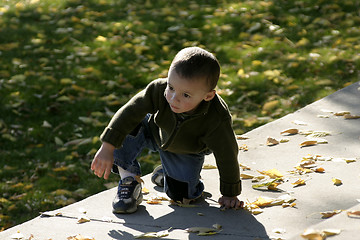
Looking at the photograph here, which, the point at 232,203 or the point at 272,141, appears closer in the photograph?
the point at 232,203

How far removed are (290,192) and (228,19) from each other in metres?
4.45

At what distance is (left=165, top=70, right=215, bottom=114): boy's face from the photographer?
8.90 feet

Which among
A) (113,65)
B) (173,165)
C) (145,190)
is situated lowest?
(113,65)

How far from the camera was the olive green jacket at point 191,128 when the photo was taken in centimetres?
292

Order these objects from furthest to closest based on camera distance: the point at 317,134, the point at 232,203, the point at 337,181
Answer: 1. the point at 317,134
2. the point at 337,181
3. the point at 232,203

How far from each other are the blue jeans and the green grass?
0.87 m

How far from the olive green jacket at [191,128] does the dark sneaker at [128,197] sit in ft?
0.94

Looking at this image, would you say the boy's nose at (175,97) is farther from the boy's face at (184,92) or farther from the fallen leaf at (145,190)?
the fallen leaf at (145,190)

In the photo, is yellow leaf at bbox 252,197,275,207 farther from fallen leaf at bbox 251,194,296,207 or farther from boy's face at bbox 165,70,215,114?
boy's face at bbox 165,70,215,114

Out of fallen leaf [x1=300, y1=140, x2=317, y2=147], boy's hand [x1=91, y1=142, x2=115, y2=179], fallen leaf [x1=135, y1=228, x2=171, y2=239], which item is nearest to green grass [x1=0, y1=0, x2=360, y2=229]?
fallen leaf [x1=300, y1=140, x2=317, y2=147]

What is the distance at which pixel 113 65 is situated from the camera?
20.2ft

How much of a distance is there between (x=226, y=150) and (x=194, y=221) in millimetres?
420

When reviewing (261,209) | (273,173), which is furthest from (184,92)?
(273,173)

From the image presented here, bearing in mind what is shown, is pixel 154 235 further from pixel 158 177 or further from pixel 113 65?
pixel 113 65
